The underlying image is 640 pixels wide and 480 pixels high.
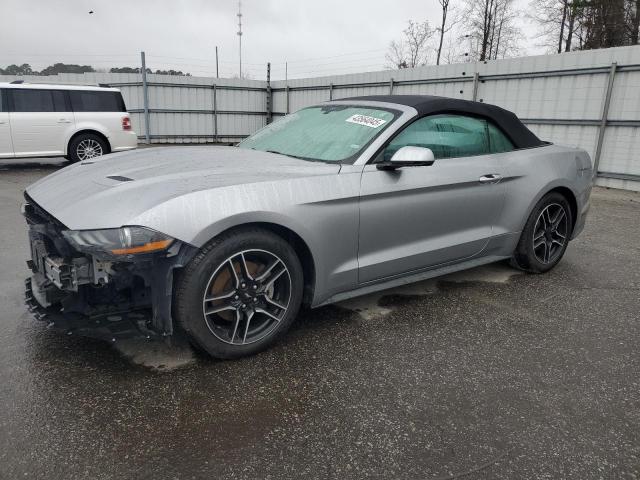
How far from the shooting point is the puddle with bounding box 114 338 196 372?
262cm

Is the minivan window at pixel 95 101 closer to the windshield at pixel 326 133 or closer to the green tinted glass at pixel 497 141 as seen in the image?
the windshield at pixel 326 133

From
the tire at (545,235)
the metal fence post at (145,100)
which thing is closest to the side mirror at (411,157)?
the tire at (545,235)

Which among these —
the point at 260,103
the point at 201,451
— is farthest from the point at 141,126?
the point at 201,451

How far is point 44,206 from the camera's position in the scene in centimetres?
264

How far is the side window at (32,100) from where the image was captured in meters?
9.91

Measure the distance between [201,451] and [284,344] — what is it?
99 cm

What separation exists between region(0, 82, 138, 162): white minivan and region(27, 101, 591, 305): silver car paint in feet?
26.8

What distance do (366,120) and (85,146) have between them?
Result: 9.25 meters

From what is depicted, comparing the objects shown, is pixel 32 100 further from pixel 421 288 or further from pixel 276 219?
pixel 276 219

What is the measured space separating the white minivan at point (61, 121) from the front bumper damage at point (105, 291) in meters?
8.92

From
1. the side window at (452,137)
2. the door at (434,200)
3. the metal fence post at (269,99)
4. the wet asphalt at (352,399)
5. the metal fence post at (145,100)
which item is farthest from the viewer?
the metal fence post at (269,99)

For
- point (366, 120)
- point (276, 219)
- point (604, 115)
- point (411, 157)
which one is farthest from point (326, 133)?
point (604, 115)

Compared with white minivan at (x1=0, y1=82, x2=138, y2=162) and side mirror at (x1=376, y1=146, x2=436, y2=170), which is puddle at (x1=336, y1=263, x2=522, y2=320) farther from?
white minivan at (x1=0, y1=82, x2=138, y2=162)

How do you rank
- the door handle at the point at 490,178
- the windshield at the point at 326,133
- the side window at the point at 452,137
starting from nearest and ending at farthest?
the windshield at the point at 326,133
the side window at the point at 452,137
the door handle at the point at 490,178
